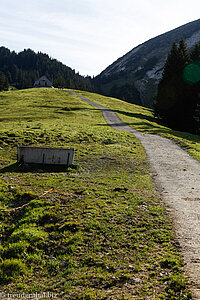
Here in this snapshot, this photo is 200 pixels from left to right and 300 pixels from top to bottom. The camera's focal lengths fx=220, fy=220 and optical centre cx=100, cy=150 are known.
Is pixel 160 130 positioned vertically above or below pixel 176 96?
below

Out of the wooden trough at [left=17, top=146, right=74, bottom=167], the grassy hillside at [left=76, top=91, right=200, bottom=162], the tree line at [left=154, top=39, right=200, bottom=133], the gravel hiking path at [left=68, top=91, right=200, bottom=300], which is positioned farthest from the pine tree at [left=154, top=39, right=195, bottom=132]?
the wooden trough at [left=17, top=146, right=74, bottom=167]

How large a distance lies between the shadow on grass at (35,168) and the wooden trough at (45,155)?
0.27m

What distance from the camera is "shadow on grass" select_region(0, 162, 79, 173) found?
45.5ft

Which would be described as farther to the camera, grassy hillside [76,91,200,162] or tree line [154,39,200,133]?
tree line [154,39,200,133]

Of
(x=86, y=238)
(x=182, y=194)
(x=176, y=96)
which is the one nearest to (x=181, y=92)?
(x=176, y=96)

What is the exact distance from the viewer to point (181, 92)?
156ft

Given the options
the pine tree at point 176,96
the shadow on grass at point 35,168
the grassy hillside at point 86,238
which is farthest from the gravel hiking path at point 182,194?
the pine tree at point 176,96

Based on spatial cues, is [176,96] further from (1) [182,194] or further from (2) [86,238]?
(2) [86,238]

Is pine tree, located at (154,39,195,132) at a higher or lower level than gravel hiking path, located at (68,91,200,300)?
higher

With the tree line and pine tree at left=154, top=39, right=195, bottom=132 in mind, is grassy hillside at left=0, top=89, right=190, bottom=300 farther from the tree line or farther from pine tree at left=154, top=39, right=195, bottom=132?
pine tree at left=154, top=39, right=195, bottom=132

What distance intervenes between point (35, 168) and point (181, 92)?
42.0 meters

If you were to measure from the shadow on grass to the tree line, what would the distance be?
118 ft

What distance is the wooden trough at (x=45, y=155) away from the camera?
1469cm

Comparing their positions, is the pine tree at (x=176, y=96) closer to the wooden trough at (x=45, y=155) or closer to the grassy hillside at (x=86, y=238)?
the grassy hillside at (x=86, y=238)
